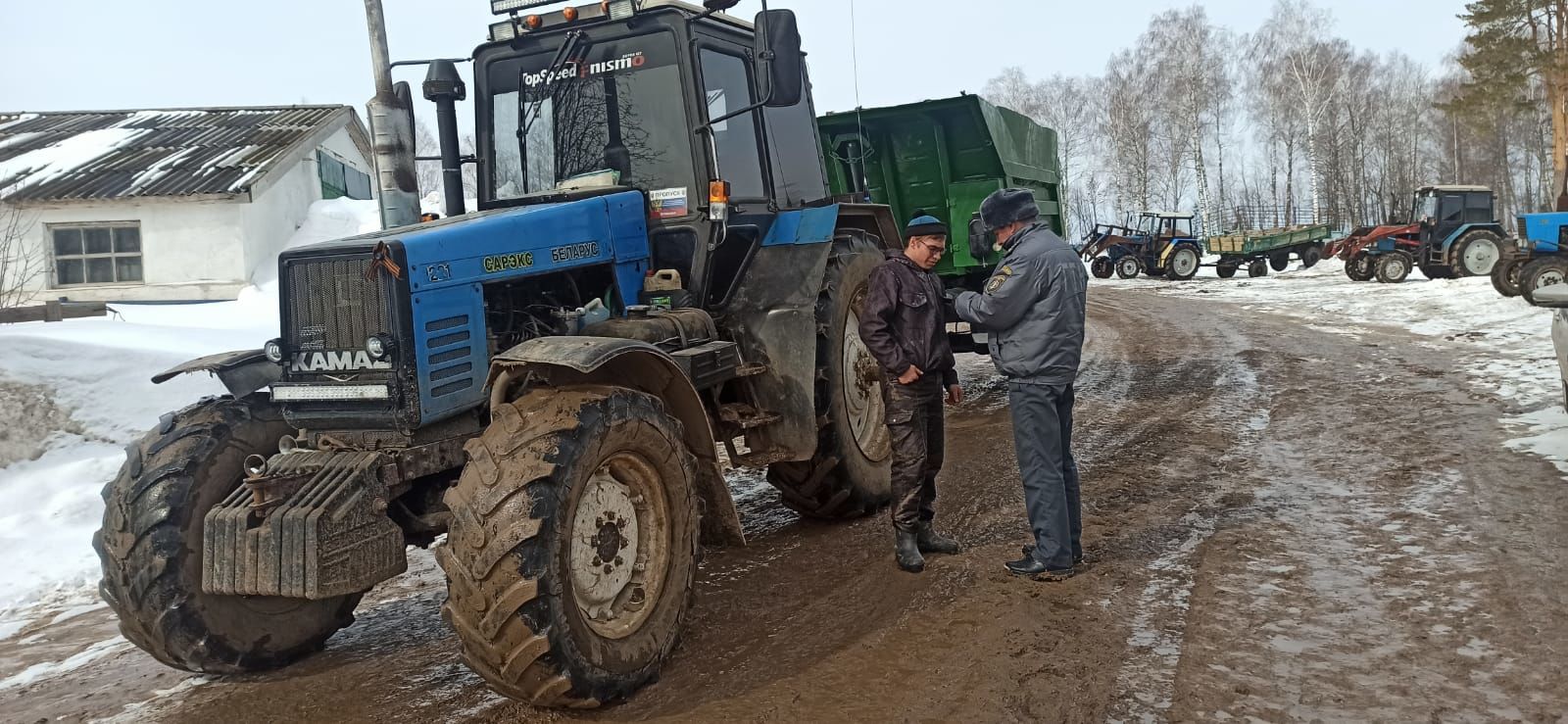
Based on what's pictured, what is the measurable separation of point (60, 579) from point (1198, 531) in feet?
19.1

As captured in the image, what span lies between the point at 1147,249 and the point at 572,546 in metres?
28.7

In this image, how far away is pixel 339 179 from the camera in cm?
2489

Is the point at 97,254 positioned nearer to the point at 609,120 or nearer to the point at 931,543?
the point at 609,120

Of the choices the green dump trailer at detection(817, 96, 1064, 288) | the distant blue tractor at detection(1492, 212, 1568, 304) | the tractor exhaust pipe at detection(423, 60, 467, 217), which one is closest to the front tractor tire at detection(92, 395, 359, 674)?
the tractor exhaust pipe at detection(423, 60, 467, 217)

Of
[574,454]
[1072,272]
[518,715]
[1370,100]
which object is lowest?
→ [518,715]

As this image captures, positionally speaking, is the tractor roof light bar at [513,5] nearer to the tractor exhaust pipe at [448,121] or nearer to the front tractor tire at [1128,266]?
the tractor exhaust pipe at [448,121]

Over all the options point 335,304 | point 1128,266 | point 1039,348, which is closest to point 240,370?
point 335,304

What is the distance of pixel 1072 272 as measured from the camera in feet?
15.0

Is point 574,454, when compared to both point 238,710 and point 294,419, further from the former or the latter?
point 238,710

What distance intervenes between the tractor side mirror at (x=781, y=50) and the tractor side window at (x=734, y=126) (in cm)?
55

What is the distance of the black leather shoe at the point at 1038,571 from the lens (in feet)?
15.0

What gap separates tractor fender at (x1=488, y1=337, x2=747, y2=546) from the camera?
11.5 feet

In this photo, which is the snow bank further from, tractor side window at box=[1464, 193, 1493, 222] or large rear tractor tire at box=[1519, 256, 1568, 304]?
tractor side window at box=[1464, 193, 1493, 222]

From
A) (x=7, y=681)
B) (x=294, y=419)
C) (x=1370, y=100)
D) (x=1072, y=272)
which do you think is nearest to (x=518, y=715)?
(x=294, y=419)
